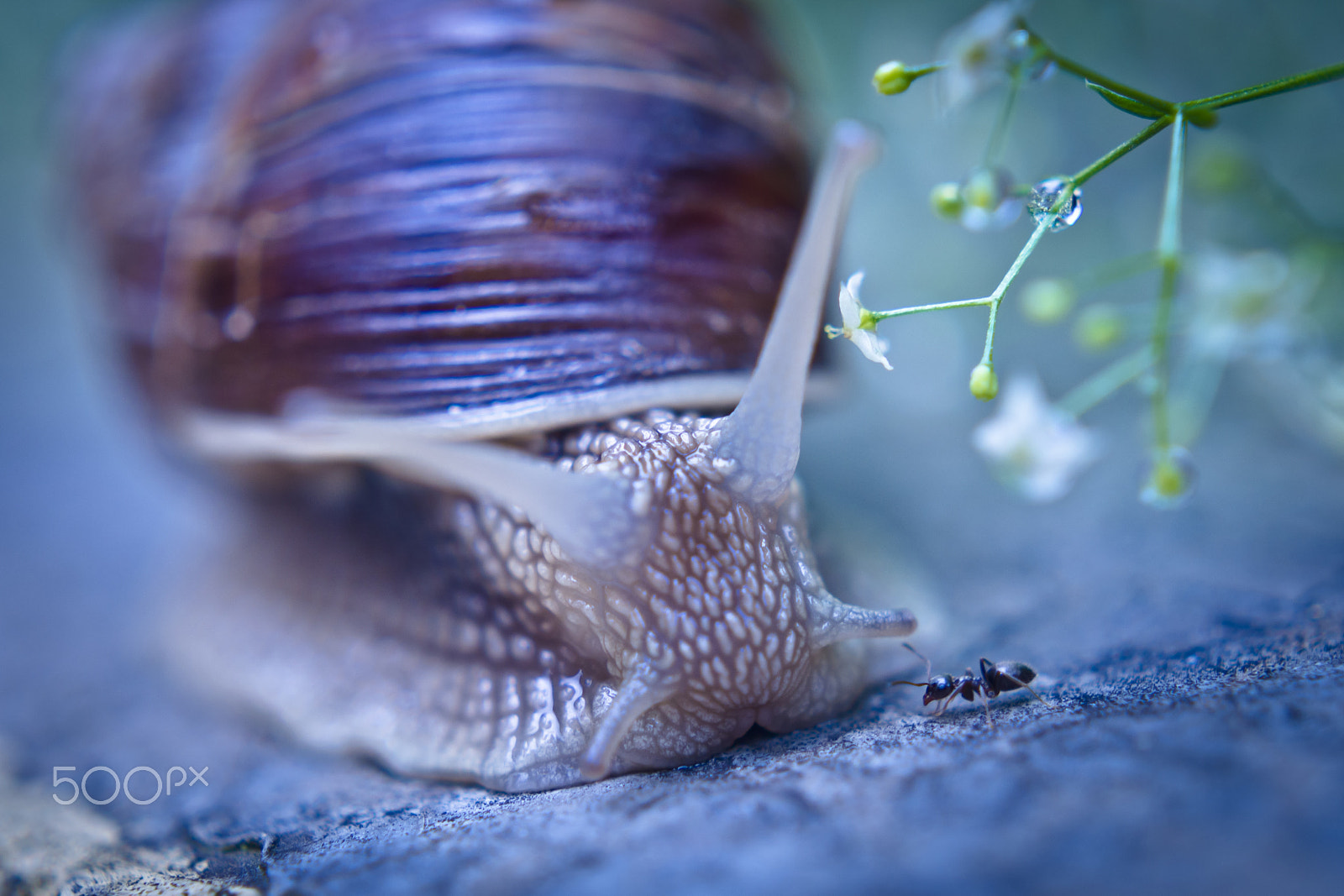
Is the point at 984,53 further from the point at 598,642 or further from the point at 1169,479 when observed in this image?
the point at 598,642

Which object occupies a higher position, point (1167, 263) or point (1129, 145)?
point (1129, 145)

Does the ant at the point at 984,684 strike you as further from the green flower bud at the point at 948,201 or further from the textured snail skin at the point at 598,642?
the green flower bud at the point at 948,201

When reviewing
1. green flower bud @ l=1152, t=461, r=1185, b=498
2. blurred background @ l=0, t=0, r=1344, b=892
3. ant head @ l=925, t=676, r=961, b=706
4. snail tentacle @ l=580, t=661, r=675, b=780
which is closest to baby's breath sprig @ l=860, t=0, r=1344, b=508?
green flower bud @ l=1152, t=461, r=1185, b=498

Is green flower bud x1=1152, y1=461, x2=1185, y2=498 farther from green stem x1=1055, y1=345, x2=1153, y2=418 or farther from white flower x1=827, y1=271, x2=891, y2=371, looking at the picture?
white flower x1=827, y1=271, x2=891, y2=371

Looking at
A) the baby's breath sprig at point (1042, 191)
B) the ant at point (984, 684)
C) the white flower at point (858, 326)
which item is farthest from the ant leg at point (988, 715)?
the white flower at point (858, 326)

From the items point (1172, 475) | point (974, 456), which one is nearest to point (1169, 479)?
point (1172, 475)

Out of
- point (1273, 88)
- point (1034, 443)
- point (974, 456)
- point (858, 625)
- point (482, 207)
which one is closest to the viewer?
point (1273, 88)

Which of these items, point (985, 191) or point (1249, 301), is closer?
point (985, 191)
